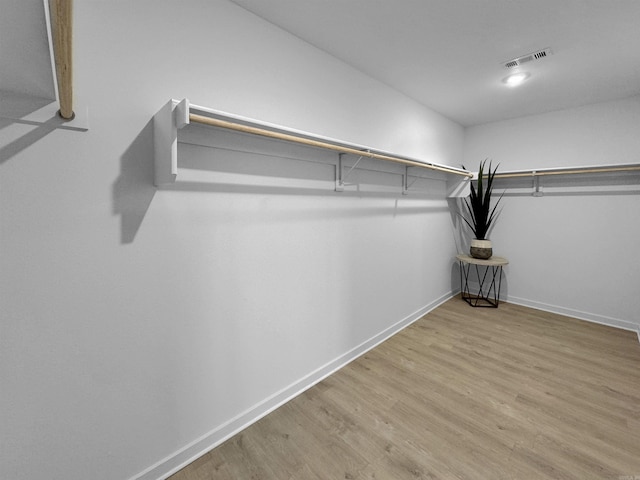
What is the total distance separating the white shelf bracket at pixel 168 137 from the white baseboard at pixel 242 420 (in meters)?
1.25

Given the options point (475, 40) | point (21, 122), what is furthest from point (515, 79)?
point (21, 122)

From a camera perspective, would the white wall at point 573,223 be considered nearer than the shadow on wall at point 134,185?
No

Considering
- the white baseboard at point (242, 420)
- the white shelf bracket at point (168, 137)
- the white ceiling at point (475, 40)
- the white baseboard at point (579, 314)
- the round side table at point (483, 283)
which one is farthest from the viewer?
the round side table at point (483, 283)

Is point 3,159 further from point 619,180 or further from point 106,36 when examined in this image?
point 619,180

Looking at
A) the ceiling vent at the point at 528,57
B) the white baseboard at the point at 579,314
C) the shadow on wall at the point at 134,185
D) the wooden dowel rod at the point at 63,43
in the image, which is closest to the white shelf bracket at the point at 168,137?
the shadow on wall at the point at 134,185

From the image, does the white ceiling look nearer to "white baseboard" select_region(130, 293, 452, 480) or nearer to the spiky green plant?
the spiky green plant

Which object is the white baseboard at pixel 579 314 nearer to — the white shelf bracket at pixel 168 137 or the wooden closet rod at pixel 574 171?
the wooden closet rod at pixel 574 171

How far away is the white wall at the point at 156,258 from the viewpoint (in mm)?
946

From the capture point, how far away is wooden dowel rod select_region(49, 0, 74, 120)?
1.55 ft

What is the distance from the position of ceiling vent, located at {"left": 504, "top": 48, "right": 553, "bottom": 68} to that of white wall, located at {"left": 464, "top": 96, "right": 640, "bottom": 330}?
57.9 inches

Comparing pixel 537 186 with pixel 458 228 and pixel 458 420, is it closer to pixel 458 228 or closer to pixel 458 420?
pixel 458 228

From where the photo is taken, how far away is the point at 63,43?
1.87ft

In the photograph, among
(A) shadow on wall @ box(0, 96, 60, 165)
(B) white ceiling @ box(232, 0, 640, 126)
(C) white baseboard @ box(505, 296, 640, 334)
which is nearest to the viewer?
(A) shadow on wall @ box(0, 96, 60, 165)

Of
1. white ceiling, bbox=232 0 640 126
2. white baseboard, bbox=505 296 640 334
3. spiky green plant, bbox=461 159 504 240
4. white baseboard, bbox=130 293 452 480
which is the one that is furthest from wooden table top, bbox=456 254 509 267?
white ceiling, bbox=232 0 640 126
